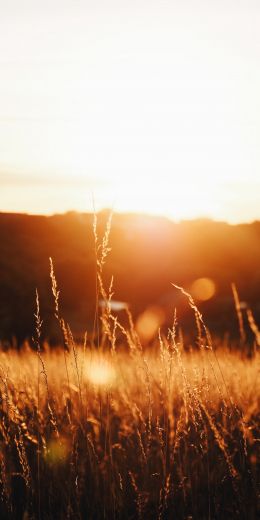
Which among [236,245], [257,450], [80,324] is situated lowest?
[80,324]

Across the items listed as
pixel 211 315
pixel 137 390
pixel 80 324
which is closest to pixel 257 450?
pixel 137 390

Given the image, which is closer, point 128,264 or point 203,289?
point 203,289

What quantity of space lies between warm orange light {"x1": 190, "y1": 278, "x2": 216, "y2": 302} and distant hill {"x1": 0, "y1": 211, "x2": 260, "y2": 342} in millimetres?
351

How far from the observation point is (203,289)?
99.6ft

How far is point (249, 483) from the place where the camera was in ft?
10.2

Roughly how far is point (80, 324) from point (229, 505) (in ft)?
67.8

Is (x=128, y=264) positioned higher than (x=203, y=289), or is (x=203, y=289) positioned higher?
(x=128, y=264)

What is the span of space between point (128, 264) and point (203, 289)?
4.50 meters

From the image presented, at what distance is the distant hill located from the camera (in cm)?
2112

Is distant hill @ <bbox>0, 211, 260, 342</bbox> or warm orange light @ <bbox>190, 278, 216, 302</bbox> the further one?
warm orange light @ <bbox>190, 278, 216, 302</bbox>

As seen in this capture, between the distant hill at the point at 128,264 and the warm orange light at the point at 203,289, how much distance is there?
0.35 m

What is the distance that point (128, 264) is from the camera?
3197 centimetres

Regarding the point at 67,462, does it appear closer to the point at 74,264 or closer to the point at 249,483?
the point at 249,483

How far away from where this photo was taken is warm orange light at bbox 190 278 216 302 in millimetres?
29220
